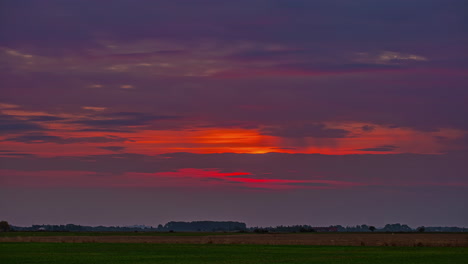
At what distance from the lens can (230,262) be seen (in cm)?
5872

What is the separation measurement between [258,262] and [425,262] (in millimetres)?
15256

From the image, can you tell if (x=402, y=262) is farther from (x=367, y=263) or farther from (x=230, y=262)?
(x=230, y=262)

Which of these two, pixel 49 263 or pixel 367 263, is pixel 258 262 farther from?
pixel 49 263

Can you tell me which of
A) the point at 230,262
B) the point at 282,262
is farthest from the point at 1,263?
the point at 282,262

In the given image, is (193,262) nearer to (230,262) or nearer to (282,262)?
(230,262)

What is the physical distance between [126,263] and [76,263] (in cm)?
444

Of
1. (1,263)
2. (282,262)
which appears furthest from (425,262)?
(1,263)

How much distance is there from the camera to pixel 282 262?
59750mm

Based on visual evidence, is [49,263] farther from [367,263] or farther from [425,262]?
[425,262]

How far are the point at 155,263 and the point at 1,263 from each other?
13.6 meters

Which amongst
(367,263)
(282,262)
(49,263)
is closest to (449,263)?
(367,263)

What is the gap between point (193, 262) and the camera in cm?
5944

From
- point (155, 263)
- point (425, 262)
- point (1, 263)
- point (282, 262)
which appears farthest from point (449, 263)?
point (1, 263)

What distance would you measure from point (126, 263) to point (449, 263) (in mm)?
29061
